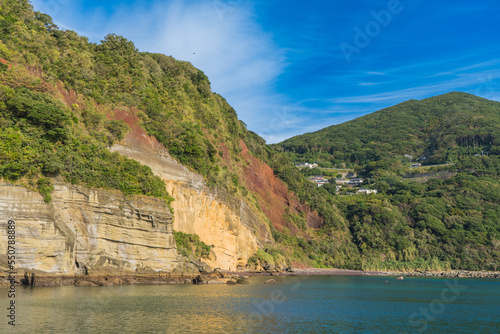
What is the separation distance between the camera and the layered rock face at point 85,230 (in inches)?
1340

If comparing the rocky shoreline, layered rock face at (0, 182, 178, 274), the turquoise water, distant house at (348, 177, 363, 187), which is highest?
distant house at (348, 177, 363, 187)

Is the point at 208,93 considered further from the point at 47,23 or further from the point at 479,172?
the point at 479,172

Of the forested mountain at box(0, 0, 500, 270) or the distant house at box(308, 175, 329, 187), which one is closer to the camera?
the forested mountain at box(0, 0, 500, 270)

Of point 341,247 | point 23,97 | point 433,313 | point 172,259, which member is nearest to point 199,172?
point 172,259

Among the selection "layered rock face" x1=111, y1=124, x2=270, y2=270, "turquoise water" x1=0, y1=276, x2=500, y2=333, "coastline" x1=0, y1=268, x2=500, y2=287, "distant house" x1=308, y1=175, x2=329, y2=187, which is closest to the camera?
"turquoise water" x1=0, y1=276, x2=500, y2=333

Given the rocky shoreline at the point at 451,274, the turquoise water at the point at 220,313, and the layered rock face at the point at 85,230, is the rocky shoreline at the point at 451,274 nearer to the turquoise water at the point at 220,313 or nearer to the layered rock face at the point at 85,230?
the turquoise water at the point at 220,313

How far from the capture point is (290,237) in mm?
89688

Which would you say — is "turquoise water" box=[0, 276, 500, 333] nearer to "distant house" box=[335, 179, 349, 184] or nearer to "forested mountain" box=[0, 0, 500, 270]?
"forested mountain" box=[0, 0, 500, 270]

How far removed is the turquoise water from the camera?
23141 millimetres

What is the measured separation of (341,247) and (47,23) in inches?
2967

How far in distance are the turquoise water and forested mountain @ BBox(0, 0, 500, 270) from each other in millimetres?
11416

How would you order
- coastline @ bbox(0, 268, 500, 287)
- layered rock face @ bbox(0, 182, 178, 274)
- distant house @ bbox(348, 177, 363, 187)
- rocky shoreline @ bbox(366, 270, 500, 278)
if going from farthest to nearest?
distant house @ bbox(348, 177, 363, 187) → rocky shoreline @ bbox(366, 270, 500, 278) → coastline @ bbox(0, 268, 500, 287) → layered rock face @ bbox(0, 182, 178, 274)

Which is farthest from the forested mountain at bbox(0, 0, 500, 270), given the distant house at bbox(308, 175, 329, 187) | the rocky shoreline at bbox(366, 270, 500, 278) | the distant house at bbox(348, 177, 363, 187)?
the distant house at bbox(308, 175, 329, 187)

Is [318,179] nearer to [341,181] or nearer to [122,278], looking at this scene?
[341,181]
